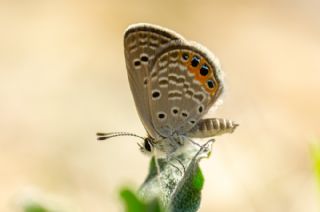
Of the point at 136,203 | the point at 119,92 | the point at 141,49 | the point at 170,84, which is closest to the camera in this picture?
the point at 136,203

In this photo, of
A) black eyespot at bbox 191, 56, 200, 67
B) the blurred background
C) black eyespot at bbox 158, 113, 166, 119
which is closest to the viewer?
black eyespot at bbox 191, 56, 200, 67

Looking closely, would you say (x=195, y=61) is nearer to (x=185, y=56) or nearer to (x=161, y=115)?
(x=185, y=56)

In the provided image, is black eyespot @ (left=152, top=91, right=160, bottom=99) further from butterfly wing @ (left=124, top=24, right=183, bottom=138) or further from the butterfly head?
the butterfly head

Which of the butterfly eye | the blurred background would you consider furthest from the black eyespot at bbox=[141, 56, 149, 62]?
the blurred background

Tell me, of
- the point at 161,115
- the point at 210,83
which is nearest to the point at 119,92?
the point at 161,115

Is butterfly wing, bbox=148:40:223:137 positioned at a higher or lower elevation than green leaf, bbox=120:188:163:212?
higher
